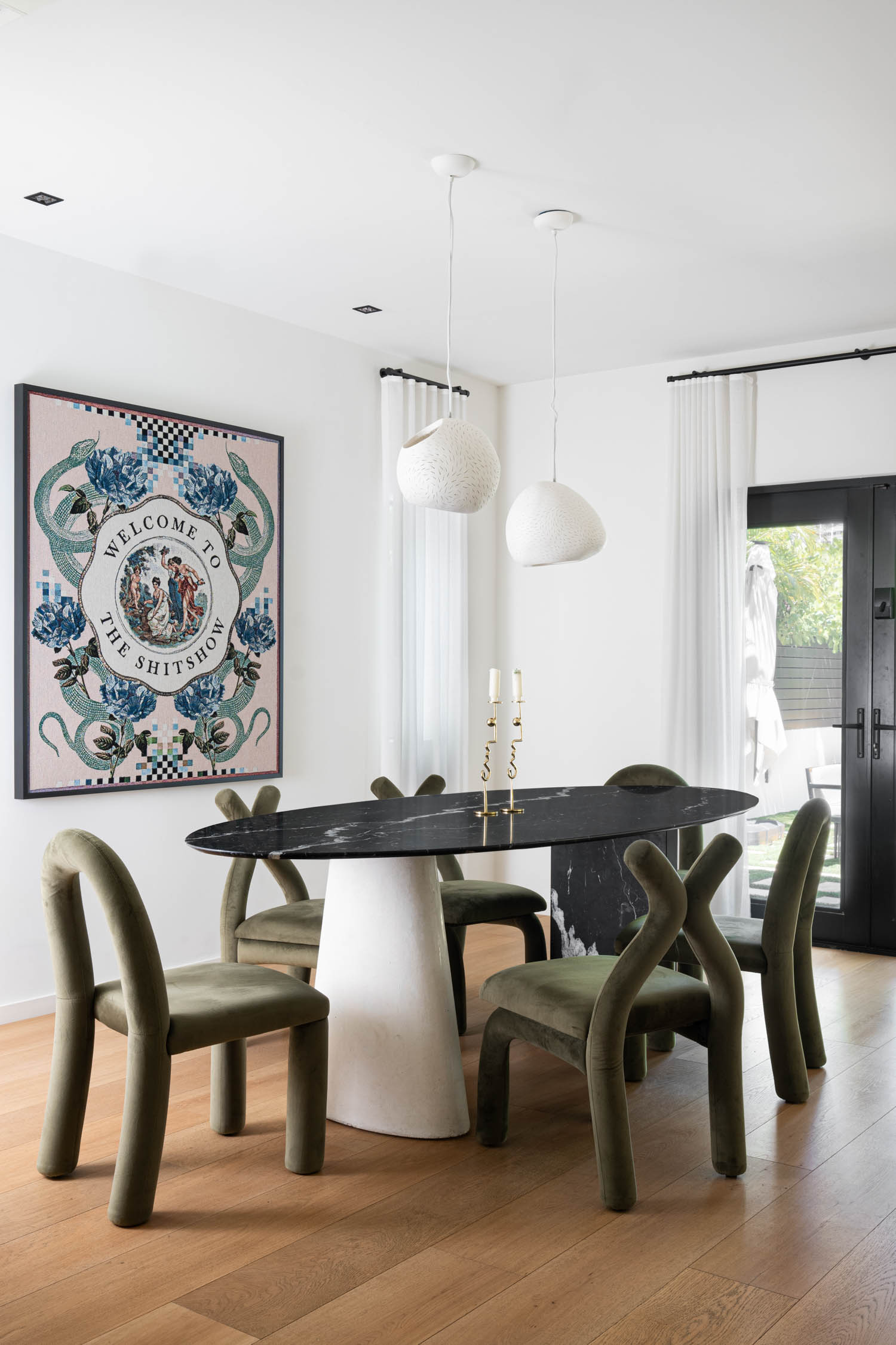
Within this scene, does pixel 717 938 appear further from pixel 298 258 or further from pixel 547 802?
pixel 298 258

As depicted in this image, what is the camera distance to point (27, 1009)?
165 inches

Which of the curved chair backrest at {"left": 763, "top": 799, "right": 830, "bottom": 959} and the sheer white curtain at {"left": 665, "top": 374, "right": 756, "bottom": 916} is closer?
the curved chair backrest at {"left": 763, "top": 799, "right": 830, "bottom": 959}

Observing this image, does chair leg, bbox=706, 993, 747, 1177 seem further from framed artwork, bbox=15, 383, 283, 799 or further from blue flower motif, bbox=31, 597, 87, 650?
blue flower motif, bbox=31, 597, 87, 650

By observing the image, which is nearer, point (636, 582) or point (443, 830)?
point (443, 830)

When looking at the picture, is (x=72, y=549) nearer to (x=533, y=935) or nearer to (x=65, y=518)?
(x=65, y=518)

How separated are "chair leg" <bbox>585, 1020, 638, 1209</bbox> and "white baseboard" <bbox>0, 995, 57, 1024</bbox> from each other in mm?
2379

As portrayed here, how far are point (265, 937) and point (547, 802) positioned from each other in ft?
3.35

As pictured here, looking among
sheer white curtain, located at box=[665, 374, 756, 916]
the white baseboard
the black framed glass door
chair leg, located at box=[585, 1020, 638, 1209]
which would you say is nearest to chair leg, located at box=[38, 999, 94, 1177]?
chair leg, located at box=[585, 1020, 638, 1209]

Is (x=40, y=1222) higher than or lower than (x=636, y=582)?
lower

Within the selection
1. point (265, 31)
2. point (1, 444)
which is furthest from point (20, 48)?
point (1, 444)

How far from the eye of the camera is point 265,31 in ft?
9.03

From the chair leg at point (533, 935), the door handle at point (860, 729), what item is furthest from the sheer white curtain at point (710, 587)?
the chair leg at point (533, 935)

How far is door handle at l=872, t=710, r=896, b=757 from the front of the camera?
5.22 meters

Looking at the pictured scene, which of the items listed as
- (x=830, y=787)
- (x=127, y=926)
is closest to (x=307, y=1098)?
(x=127, y=926)
